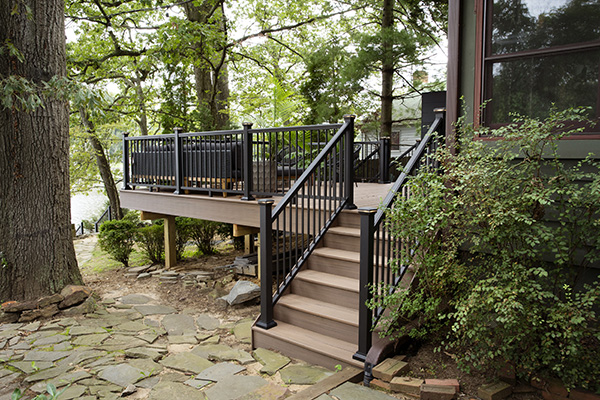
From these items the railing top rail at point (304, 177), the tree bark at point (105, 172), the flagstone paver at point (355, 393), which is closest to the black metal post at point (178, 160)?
the railing top rail at point (304, 177)

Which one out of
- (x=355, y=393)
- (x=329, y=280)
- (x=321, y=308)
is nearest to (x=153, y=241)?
(x=329, y=280)

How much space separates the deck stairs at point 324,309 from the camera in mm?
3566

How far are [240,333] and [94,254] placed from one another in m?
7.31

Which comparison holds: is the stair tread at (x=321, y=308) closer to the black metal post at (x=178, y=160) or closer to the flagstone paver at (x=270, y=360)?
the flagstone paver at (x=270, y=360)

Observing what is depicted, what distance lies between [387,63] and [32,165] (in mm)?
7498

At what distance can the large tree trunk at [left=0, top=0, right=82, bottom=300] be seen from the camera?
515 centimetres

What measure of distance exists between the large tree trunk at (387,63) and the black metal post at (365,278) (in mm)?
7265

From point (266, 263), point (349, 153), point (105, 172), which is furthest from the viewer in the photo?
point (105, 172)

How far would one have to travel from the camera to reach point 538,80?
3367mm

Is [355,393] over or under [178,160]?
under

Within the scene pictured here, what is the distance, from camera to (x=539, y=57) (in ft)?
11.0

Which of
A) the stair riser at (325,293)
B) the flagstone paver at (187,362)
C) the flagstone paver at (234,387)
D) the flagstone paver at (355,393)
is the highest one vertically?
the stair riser at (325,293)

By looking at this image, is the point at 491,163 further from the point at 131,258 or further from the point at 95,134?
the point at 95,134

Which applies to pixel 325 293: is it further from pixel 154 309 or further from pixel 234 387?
pixel 154 309
